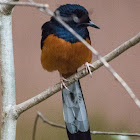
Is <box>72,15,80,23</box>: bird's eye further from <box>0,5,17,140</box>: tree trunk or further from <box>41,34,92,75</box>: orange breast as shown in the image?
<box>0,5,17,140</box>: tree trunk

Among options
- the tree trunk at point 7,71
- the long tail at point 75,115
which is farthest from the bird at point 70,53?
the tree trunk at point 7,71

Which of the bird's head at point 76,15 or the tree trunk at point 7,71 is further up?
the bird's head at point 76,15

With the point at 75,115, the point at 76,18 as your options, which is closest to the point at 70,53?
the point at 76,18

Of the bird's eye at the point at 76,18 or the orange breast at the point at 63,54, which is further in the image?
the bird's eye at the point at 76,18

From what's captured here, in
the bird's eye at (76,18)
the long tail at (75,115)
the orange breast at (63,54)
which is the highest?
the bird's eye at (76,18)

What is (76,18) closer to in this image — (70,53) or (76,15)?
(76,15)

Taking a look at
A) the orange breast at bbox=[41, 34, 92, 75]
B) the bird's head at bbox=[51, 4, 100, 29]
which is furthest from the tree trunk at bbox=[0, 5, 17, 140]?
the bird's head at bbox=[51, 4, 100, 29]

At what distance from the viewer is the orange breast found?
329cm

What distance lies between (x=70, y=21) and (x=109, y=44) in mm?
2294

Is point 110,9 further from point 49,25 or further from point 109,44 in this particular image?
point 49,25

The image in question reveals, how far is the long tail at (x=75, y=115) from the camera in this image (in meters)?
3.46

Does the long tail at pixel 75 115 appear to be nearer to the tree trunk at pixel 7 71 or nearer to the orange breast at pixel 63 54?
the orange breast at pixel 63 54

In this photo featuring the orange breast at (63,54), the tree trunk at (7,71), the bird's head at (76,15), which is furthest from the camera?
the bird's head at (76,15)

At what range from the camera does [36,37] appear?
581 centimetres
